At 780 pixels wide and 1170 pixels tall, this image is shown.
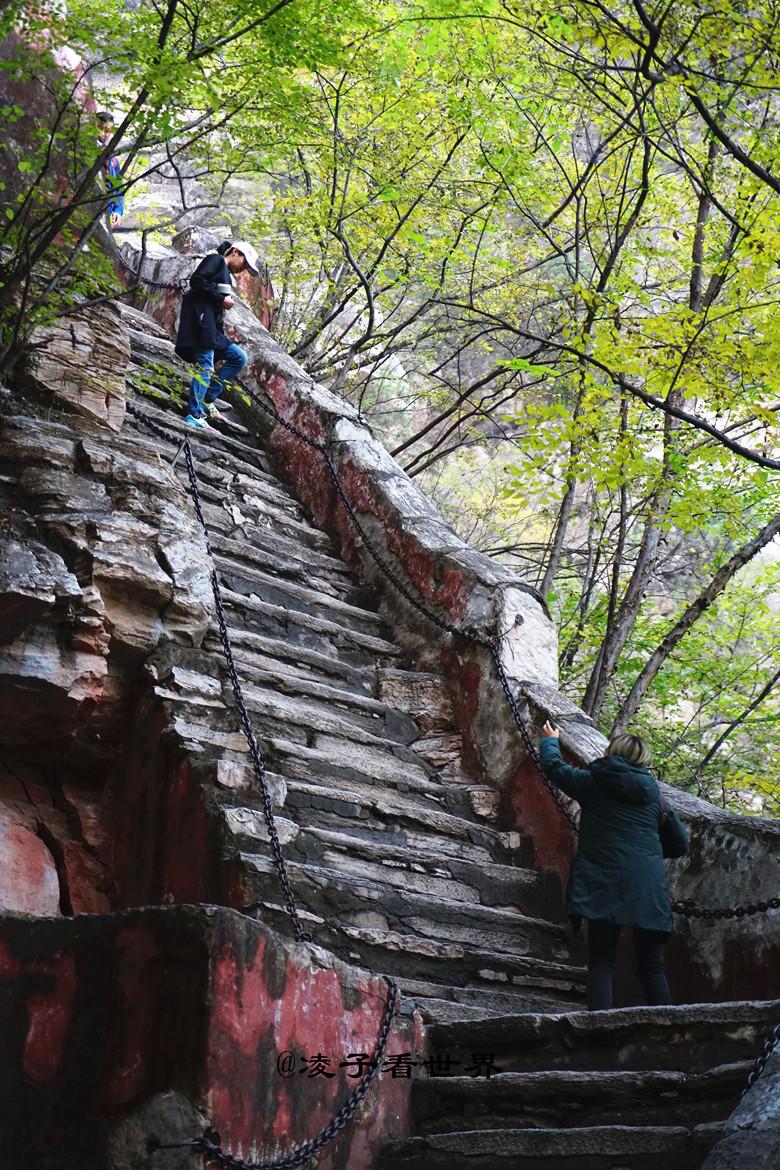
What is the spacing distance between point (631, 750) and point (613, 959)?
3.09 feet

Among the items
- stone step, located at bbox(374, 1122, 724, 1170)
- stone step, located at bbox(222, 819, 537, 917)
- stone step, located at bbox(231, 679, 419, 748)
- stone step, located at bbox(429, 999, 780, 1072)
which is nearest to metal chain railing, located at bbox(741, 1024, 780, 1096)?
stone step, located at bbox(374, 1122, 724, 1170)

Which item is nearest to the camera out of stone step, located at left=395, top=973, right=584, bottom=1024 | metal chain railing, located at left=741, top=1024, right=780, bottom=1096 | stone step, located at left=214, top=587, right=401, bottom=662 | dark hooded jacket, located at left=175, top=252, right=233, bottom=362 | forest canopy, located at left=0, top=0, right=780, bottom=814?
metal chain railing, located at left=741, top=1024, right=780, bottom=1096

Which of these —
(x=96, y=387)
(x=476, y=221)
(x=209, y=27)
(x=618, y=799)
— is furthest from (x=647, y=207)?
(x=618, y=799)

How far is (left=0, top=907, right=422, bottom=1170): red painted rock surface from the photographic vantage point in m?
2.98

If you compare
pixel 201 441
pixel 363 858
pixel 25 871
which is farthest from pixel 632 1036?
pixel 201 441

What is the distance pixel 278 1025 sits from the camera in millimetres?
3254

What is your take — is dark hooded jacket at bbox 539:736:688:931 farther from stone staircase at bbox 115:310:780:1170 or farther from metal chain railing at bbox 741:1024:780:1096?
metal chain railing at bbox 741:1024:780:1096

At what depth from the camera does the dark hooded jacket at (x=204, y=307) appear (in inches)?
342

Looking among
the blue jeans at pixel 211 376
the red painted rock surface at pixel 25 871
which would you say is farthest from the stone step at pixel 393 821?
the blue jeans at pixel 211 376

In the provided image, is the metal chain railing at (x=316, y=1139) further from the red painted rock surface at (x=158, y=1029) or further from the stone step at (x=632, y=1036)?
the stone step at (x=632, y=1036)

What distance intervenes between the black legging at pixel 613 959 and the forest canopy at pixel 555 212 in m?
2.69

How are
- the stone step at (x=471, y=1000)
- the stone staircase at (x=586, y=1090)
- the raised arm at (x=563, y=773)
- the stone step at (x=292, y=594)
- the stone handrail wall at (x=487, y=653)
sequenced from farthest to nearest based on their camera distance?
1. the stone step at (x=292, y=594)
2. the raised arm at (x=563, y=773)
3. the stone handrail wall at (x=487, y=653)
4. the stone step at (x=471, y=1000)
5. the stone staircase at (x=586, y=1090)

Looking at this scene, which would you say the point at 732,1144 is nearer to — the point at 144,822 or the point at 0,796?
the point at 144,822

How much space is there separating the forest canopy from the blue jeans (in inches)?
54.6
